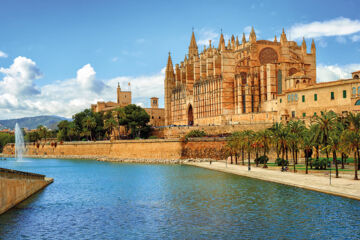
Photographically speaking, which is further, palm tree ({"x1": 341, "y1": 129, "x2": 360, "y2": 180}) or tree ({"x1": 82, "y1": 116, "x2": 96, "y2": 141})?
tree ({"x1": 82, "y1": 116, "x2": 96, "y2": 141})

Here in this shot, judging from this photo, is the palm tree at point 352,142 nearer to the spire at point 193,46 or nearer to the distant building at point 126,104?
the spire at point 193,46

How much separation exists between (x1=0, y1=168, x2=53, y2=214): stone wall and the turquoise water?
448 mm

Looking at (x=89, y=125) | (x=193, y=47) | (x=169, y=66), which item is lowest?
(x=89, y=125)

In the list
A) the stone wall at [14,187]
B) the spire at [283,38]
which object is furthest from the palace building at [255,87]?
the stone wall at [14,187]

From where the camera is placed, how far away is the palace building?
48031 mm

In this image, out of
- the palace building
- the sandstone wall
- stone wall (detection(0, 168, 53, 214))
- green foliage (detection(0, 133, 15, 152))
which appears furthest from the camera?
green foliage (detection(0, 133, 15, 152))

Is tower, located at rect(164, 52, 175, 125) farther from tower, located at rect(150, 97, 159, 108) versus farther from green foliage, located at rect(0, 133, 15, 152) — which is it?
green foliage, located at rect(0, 133, 15, 152)

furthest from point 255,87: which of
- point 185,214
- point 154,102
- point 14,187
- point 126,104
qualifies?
point 126,104

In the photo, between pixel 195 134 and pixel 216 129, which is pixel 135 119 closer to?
pixel 195 134

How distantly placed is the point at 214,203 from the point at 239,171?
1540cm

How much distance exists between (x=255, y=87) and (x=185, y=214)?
47531 mm

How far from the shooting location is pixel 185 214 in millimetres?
20469

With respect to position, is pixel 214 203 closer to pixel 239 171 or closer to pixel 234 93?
pixel 239 171

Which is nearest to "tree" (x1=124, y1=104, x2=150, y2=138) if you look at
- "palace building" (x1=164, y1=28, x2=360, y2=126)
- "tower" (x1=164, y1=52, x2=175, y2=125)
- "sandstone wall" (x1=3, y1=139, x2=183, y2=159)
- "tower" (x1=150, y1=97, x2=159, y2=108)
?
"sandstone wall" (x1=3, y1=139, x2=183, y2=159)
